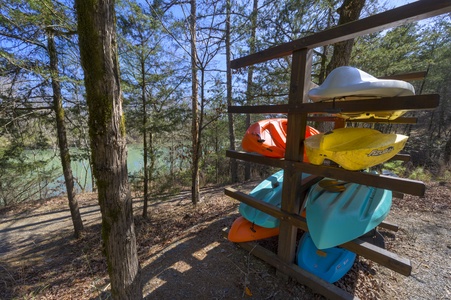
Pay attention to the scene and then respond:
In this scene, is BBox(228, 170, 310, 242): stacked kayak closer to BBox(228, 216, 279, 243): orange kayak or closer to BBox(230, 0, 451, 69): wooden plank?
BBox(228, 216, 279, 243): orange kayak

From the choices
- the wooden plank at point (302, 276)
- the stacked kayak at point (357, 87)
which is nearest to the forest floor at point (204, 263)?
the wooden plank at point (302, 276)

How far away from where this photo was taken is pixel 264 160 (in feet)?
7.29

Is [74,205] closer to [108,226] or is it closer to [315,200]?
[108,226]

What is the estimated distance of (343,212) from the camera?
1782 mm

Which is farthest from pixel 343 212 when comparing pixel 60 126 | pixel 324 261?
pixel 60 126

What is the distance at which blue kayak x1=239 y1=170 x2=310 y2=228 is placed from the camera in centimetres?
236

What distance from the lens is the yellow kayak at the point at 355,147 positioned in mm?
1551

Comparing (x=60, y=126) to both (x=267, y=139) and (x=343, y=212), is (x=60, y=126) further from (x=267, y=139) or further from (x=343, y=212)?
(x=343, y=212)

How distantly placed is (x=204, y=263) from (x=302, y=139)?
6.45 ft

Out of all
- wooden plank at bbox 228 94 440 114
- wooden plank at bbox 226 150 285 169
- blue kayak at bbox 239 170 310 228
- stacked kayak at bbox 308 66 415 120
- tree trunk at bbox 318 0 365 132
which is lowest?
blue kayak at bbox 239 170 310 228

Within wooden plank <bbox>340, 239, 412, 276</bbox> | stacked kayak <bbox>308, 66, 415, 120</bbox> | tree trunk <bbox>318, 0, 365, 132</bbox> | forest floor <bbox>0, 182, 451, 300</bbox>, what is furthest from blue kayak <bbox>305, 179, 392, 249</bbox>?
tree trunk <bbox>318, 0, 365, 132</bbox>

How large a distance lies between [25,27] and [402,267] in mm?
6234

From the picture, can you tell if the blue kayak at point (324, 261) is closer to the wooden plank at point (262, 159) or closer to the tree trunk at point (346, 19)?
the wooden plank at point (262, 159)

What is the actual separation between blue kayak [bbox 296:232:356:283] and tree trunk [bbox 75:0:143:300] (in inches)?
70.0
